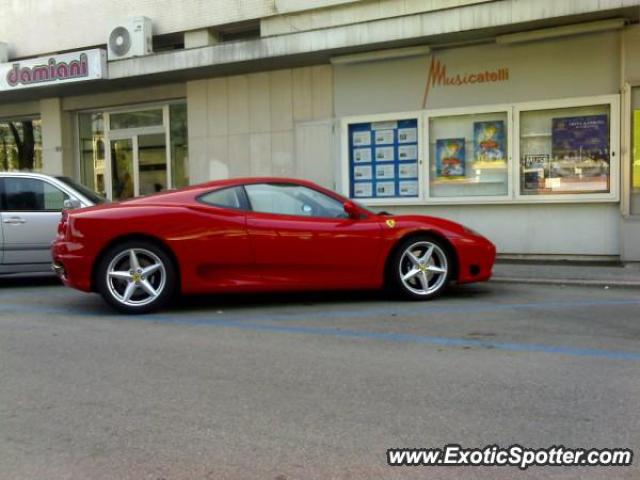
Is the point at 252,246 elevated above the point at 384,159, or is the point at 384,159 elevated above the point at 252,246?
the point at 384,159

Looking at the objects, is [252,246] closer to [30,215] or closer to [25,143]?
[30,215]

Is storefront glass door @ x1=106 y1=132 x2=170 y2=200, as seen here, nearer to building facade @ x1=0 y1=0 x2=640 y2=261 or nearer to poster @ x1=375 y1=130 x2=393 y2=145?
building facade @ x1=0 y1=0 x2=640 y2=261

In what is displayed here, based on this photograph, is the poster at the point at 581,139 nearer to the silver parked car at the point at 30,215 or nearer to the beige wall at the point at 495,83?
the beige wall at the point at 495,83

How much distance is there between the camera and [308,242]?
22.5ft

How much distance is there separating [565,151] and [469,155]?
1.54m

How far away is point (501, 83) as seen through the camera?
10531 mm

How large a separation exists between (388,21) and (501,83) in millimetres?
2073

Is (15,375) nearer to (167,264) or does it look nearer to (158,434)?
(158,434)

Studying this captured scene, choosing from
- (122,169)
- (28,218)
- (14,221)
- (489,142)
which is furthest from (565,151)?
(122,169)

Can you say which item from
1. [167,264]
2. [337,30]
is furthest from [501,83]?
[167,264]

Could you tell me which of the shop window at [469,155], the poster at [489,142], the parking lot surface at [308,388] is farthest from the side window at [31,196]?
the poster at [489,142]

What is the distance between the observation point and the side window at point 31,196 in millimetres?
8852

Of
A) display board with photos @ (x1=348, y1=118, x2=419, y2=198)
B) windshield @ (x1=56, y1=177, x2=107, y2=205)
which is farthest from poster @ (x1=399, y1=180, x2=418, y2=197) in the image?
windshield @ (x1=56, y1=177, x2=107, y2=205)

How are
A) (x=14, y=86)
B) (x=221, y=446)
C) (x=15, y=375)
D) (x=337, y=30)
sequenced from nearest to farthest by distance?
(x=221, y=446)
(x=15, y=375)
(x=337, y=30)
(x=14, y=86)
